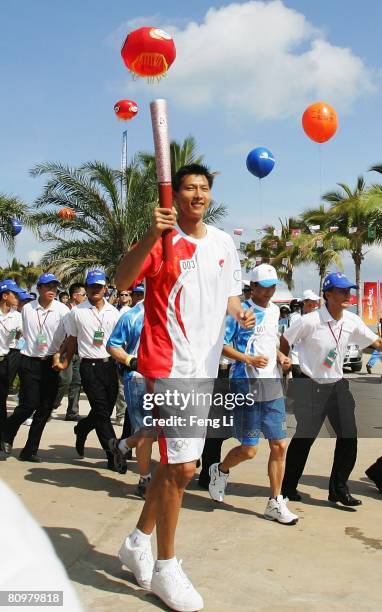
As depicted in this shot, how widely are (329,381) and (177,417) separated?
89.3 inches

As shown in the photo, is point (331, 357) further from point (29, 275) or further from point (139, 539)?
point (29, 275)

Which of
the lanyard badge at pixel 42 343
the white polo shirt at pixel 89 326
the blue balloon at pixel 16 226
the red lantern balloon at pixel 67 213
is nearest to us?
the white polo shirt at pixel 89 326

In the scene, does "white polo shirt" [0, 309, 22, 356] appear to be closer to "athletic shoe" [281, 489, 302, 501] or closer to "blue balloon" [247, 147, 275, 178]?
"athletic shoe" [281, 489, 302, 501]

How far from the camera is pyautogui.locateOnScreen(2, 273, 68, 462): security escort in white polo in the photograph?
6641mm

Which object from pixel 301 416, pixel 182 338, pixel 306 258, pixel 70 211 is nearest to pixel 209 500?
pixel 301 416

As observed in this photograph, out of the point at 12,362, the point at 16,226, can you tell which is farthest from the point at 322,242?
the point at 12,362

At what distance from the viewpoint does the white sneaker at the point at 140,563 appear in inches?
135

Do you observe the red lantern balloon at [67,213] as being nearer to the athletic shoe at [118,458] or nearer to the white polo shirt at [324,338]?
the athletic shoe at [118,458]

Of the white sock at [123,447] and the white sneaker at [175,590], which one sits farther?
the white sock at [123,447]

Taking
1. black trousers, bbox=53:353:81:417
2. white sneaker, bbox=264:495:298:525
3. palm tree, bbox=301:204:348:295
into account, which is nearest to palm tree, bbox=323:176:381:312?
palm tree, bbox=301:204:348:295

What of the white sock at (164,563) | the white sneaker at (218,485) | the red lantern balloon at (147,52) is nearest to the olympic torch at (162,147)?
the white sock at (164,563)

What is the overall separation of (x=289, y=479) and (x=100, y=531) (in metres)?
1.67

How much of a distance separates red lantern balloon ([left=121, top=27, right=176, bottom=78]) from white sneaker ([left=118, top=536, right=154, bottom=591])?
3488 millimetres

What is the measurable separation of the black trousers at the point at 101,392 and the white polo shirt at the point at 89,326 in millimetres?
103
